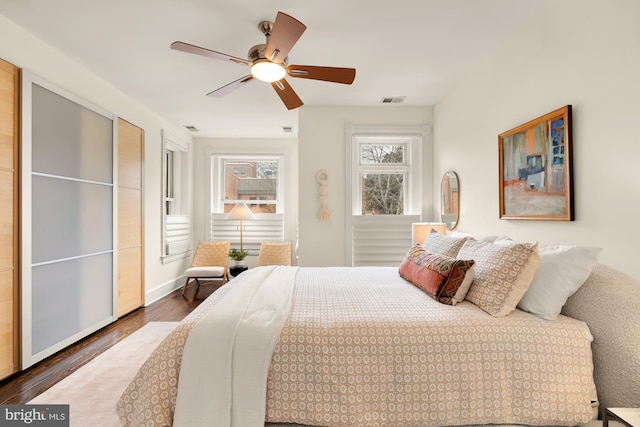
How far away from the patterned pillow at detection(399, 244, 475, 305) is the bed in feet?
0.84

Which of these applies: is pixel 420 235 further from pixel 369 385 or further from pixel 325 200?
Answer: pixel 369 385

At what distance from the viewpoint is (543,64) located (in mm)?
2145

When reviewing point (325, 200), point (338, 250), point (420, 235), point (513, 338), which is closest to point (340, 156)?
point (325, 200)

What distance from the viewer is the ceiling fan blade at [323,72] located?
7.17 ft

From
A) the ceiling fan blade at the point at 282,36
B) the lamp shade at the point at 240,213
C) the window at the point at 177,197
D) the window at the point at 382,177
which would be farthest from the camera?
the lamp shade at the point at 240,213

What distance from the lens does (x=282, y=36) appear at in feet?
6.14

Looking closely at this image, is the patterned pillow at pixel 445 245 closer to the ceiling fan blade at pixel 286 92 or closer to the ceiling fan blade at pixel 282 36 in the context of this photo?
the ceiling fan blade at pixel 286 92

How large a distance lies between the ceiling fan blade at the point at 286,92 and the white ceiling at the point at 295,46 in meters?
0.39

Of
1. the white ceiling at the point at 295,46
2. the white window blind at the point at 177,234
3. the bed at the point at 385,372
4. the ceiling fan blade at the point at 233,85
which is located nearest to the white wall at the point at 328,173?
the white ceiling at the point at 295,46

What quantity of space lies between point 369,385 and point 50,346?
9.01ft

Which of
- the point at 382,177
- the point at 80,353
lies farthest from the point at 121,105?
the point at 382,177

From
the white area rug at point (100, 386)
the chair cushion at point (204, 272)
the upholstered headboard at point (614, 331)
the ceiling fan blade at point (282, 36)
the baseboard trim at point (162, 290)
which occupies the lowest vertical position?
the white area rug at point (100, 386)

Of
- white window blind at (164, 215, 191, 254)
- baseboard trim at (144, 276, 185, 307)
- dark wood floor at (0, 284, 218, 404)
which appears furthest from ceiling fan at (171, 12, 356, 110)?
baseboard trim at (144, 276, 185, 307)

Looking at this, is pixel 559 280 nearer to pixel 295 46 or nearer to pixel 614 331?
pixel 614 331
